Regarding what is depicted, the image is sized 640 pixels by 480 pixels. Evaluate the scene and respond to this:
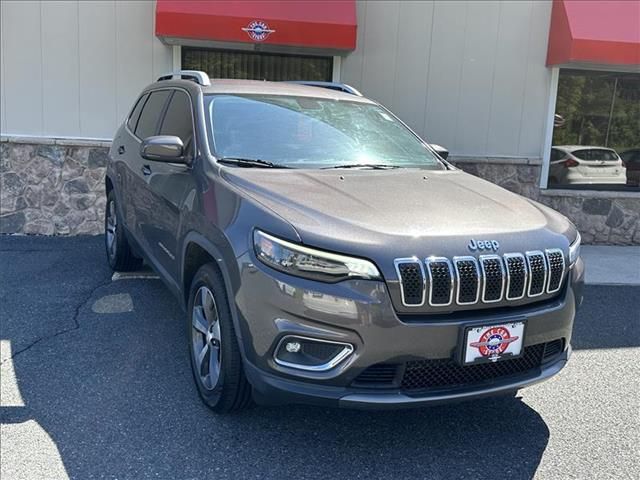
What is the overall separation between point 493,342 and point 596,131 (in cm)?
720

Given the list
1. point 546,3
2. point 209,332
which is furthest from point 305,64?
point 209,332

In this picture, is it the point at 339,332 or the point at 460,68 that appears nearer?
the point at 339,332

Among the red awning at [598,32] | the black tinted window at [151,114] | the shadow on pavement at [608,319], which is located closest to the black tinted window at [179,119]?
the black tinted window at [151,114]

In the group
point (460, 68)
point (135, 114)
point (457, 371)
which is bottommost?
point (457, 371)

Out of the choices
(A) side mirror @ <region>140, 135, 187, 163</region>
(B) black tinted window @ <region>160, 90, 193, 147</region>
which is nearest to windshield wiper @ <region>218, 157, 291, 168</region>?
(A) side mirror @ <region>140, 135, 187, 163</region>

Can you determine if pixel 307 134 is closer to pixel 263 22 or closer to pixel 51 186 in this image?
pixel 263 22

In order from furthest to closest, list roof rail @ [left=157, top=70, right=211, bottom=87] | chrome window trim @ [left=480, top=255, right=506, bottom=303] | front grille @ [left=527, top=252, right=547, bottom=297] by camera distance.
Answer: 1. roof rail @ [left=157, top=70, right=211, bottom=87]
2. front grille @ [left=527, top=252, right=547, bottom=297]
3. chrome window trim @ [left=480, top=255, right=506, bottom=303]

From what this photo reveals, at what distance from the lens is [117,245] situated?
5.62m

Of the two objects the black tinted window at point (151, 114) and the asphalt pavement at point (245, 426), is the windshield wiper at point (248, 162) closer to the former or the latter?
the asphalt pavement at point (245, 426)

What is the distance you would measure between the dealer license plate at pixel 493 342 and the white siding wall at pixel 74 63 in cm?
653

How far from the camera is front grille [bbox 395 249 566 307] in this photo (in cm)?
260

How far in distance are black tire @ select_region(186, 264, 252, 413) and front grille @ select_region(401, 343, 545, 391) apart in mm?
863

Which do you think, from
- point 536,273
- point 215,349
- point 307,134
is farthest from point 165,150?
point 536,273

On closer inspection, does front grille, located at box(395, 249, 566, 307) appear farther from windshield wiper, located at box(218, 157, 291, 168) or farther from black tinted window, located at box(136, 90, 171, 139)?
black tinted window, located at box(136, 90, 171, 139)
